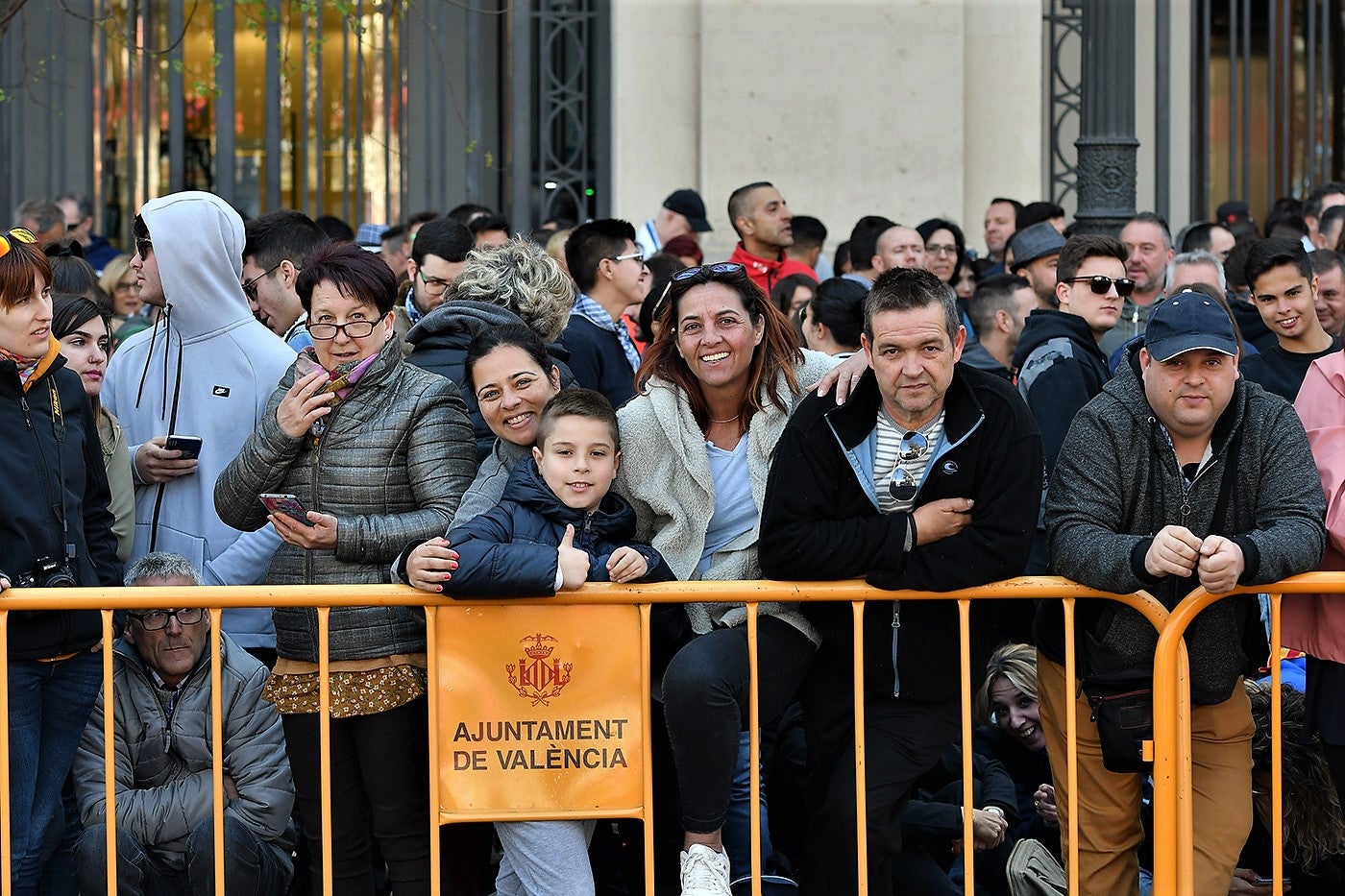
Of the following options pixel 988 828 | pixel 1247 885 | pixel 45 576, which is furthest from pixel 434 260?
pixel 1247 885

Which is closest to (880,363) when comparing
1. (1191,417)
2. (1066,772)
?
(1191,417)

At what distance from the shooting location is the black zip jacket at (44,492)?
468 cm

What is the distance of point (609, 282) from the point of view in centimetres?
749

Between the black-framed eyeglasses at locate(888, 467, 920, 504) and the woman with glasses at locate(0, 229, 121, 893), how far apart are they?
7.23 ft

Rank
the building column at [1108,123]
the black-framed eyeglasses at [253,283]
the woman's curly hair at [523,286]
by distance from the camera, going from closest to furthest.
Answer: the woman's curly hair at [523,286] < the black-framed eyeglasses at [253,283] < the building column at [1108,123]

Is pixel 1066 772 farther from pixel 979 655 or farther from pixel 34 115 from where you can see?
pixel 34 115

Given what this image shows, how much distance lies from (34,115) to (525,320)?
33.1 ft

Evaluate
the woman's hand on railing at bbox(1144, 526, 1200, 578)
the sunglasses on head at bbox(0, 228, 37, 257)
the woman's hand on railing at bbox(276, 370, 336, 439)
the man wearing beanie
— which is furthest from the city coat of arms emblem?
the man wearing beanie

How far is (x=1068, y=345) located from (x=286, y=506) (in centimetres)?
293

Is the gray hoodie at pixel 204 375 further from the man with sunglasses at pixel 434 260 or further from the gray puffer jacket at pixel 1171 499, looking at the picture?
the gray puffer jacket at pixel 1171 499

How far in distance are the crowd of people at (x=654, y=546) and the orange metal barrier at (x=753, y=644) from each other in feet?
0.20

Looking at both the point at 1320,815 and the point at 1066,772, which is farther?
the point at 1320,815

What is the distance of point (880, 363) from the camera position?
4707 millimetres

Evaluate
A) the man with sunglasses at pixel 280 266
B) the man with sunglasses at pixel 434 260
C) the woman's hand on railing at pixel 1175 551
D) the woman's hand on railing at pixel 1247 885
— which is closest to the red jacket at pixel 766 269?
the man with sunglasses at pixel 434 260
